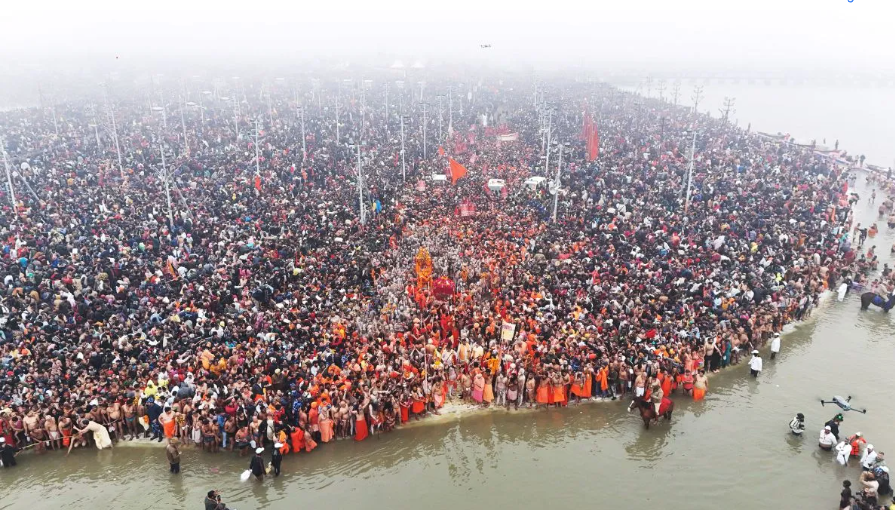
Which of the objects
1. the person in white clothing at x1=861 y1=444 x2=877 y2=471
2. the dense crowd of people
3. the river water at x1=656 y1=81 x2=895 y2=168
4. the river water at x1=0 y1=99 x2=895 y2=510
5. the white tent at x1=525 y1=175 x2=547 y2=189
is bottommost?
the river water at x1=0 y1=99 x2=895 y2=510

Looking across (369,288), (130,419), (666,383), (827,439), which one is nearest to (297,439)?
(130,419)

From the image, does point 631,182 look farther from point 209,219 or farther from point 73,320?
point 73,320

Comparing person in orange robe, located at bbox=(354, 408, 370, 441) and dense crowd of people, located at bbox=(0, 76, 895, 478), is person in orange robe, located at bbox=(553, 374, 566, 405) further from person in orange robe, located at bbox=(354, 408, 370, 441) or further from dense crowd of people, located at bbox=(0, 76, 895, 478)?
person in orange robe, located at bbox=(354, 408, 370, 441)

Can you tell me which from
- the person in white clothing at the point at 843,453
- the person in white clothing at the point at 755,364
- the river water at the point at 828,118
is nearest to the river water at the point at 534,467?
the person in white clothing at the point at 843,453

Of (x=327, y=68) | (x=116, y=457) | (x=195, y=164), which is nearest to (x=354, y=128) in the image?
(x=195, y=164)

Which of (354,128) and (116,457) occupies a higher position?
(354,128)

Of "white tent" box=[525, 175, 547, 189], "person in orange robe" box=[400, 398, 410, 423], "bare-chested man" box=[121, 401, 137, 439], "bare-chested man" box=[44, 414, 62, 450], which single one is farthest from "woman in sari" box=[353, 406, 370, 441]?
"white tent" box=[525, 175, 547, 189]

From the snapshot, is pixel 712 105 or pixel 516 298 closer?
pixel 516 298
